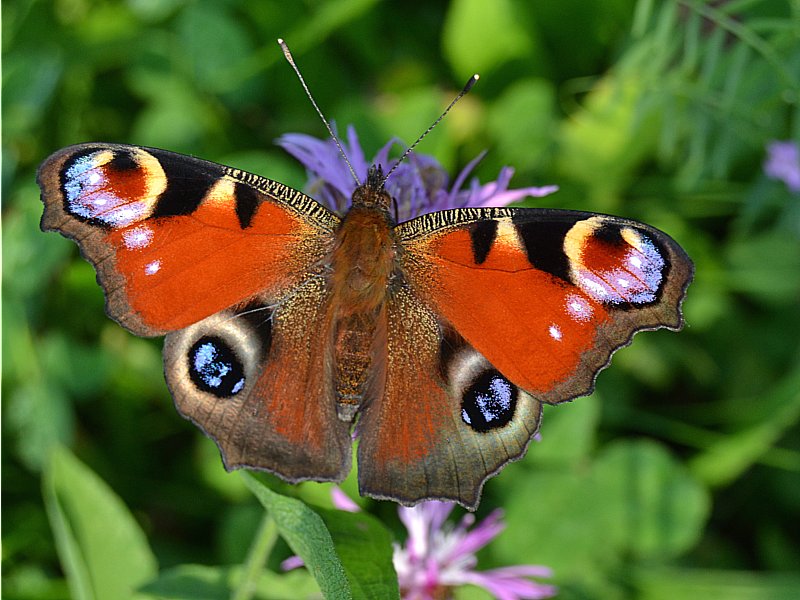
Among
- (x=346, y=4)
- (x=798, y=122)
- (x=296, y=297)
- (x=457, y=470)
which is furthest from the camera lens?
(x=346, y=4)

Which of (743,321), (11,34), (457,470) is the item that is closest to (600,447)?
(743,321)

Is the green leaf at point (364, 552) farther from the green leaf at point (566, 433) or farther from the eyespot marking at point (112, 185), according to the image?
the green leaf at point (566, 433)

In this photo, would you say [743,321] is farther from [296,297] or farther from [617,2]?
[296,297]

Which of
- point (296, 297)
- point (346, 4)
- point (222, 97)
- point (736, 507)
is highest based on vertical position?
point (346, 4)

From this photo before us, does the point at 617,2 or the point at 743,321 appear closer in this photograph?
the point at 617,2

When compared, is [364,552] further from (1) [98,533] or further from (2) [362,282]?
(1) [98,533]

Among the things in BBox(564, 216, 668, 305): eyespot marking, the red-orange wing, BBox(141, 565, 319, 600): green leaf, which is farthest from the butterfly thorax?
BBox(141, 565, 319, 600): green leaf
